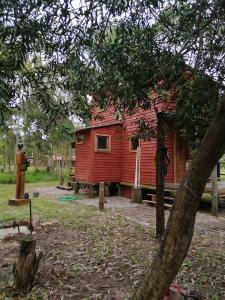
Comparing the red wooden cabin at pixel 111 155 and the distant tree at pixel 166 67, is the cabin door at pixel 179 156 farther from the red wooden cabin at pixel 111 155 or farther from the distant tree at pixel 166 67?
the distant tree at pixel 166 67

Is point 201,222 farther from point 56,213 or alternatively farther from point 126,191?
point 126,191

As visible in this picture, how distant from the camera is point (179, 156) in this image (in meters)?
13.1

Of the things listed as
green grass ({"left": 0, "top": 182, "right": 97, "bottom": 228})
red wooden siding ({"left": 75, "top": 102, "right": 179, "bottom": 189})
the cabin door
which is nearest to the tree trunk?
green grass ({"left": 0, "top": 182, "right": 97, "bottom": 228})

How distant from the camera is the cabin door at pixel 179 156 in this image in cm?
1295

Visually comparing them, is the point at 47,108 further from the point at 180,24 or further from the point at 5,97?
the point at 180,24

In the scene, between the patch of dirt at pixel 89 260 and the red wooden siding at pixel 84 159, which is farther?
the red wooden siding at pixel 84 159

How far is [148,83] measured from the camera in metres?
5.07

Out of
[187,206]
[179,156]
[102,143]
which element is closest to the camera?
[187,206]

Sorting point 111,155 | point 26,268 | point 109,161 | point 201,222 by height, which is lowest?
point 201,222

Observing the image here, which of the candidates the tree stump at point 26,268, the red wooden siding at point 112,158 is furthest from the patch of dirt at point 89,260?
the red wooden siding at point 112,158

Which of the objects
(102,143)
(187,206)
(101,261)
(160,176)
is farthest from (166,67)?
(102,143)

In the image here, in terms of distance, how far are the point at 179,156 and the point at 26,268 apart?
9.86 meters

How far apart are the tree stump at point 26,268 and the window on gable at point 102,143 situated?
429 inches

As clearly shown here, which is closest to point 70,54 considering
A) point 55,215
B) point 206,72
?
point 206,72
